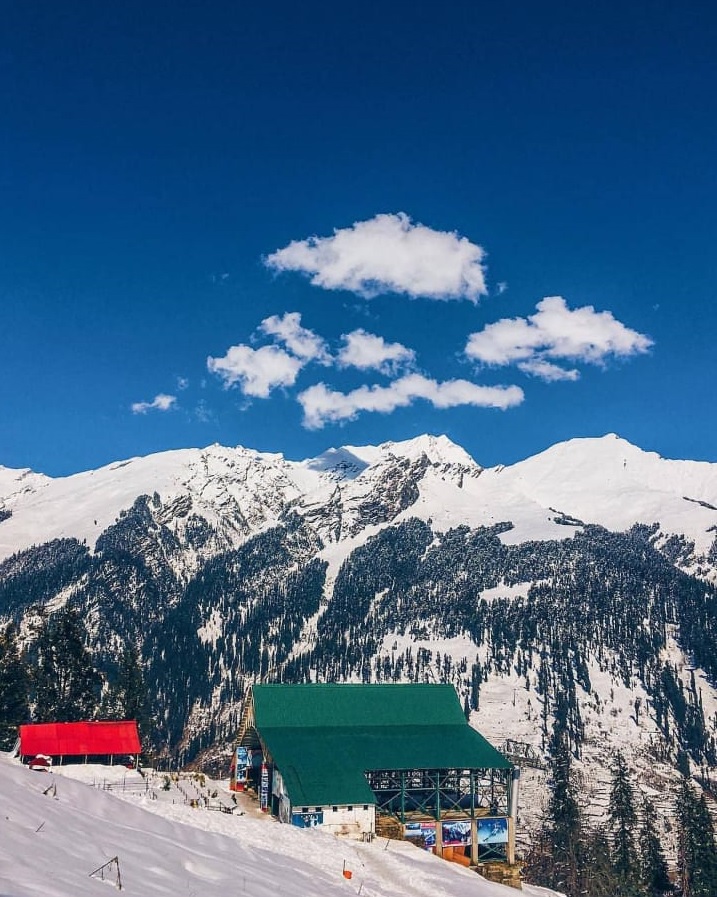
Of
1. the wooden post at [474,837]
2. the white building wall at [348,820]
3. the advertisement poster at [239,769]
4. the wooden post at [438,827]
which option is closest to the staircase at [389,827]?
the wooden post at [438,827]

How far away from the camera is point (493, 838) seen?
65.8m

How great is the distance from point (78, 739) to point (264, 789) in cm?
1644

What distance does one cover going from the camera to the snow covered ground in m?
17.0

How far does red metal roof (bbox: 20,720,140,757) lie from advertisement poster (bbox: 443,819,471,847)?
27518 mm

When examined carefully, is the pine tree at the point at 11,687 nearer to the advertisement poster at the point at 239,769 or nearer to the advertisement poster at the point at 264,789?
the advertisement poster at the point at 239,769

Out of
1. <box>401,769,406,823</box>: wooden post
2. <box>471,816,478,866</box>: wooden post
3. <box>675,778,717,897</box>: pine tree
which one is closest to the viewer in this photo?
<box>401,769,406,823</box>: wooden post

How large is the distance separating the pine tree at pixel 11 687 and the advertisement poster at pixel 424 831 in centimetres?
4118

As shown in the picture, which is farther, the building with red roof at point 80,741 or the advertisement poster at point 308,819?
the building with red roof at point 80,741

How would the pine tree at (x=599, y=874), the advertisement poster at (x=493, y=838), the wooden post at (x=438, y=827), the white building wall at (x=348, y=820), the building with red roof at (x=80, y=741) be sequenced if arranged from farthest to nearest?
the pine tree at (x=599, y=874) → the advertisement poster at (x=493, y=838) → the wooden post at (x=438, y=827) → the building with red roof at (x=80, y=741) → the white building wall at (x=348, y=820)

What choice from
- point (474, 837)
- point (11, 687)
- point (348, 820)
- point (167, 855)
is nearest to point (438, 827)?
point (474, 837)

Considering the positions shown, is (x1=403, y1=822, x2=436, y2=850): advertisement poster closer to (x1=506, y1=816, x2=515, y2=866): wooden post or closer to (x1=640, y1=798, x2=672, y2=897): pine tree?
(x1=506, y1=816, x2=515, y2=866): wooden post

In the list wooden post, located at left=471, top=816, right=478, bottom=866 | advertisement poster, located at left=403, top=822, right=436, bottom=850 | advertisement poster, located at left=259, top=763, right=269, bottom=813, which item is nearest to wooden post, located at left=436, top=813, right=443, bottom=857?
advertisement poster, located at left=403, top=822, right=436, bottom=850

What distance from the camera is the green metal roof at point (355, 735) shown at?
60406mm

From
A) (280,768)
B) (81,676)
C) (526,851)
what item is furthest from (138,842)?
(526,851)
